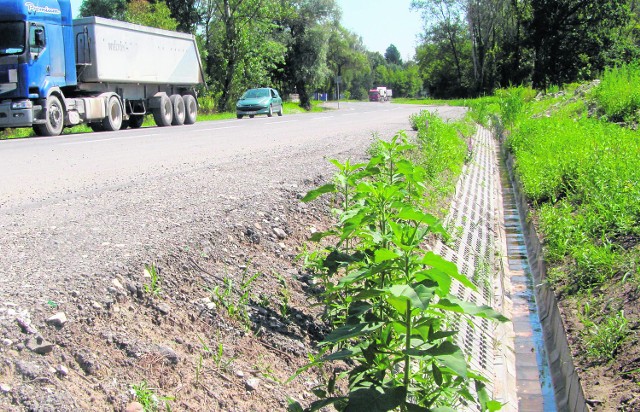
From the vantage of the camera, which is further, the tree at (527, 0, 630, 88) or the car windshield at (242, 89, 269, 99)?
the tree at (527, 0, 630, 88)

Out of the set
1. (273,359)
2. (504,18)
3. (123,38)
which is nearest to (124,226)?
(273,359)

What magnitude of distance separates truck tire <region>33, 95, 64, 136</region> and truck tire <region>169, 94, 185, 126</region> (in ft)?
23.8

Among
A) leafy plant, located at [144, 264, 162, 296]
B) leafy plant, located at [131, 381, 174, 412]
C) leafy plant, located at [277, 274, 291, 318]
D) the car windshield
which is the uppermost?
the car windshield

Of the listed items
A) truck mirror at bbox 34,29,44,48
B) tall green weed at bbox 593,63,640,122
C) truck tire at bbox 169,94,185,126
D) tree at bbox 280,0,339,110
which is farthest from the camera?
tree at bbox 280,0,339,110

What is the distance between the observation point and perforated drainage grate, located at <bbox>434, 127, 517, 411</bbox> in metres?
5.10

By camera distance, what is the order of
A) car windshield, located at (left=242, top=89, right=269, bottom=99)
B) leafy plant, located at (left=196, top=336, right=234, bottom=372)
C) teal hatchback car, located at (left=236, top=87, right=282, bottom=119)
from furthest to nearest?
1. car windshield, located at (left=242, top=89, right=269, bottom=99)
2. teal hatchback car, located at (left=236, top=87, right=282, bottom=119)
3. leafy plant, located at (left=196, top=336, right=234, bottom=372)

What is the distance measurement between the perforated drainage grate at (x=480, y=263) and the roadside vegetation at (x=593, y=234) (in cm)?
60

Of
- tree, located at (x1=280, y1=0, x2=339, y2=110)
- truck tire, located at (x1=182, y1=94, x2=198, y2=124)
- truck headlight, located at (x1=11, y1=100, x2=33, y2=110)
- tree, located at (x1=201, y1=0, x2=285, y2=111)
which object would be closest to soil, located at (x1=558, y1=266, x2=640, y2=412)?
truck headlight, located at (x1=11, y1=100, x2=33, y2=110)

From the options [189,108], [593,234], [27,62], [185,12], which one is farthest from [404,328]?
[185,12]

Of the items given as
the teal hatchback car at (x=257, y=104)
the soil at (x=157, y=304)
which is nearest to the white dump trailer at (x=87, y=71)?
the teal hatchback car at (x=257, y=104)

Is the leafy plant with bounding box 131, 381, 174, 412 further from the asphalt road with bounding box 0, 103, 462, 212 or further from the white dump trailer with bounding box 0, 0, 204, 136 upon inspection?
the white dump trailer with bounding box 0, 0, 204, 136

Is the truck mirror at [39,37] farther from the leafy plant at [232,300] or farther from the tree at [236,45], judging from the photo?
the tree at [236,45]

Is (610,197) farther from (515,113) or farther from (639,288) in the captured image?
(515,113)

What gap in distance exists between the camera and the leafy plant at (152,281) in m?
3.87
